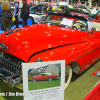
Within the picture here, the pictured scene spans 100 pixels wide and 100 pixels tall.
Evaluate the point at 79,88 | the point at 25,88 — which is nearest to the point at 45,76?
the point at 25,88

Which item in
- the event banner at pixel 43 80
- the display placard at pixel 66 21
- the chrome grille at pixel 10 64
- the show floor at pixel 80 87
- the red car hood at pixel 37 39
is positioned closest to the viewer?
the event banner at pixel 43 80

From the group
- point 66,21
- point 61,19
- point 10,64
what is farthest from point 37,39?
point 61,19

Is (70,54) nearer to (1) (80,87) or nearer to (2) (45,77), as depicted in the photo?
(1) (80,87)

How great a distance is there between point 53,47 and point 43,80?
1.32 m

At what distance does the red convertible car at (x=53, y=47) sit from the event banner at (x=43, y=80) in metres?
0.78

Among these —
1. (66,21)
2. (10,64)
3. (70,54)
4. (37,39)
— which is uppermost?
(66,21)

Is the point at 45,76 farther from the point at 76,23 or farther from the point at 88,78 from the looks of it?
the point at 76,23

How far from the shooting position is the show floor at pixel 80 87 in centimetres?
282

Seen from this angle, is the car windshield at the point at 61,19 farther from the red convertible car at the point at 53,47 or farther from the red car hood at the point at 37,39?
the red car hood at the point at 37,39

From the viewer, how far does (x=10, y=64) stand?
8.42ft

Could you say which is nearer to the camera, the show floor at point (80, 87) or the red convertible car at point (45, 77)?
the red convertible car at point (45, 77)

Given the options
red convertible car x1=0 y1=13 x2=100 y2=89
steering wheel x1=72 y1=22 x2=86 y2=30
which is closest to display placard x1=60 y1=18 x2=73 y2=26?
red convertible car x1=0 y1=13 x2=100 y2=89

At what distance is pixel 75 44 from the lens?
126 inches

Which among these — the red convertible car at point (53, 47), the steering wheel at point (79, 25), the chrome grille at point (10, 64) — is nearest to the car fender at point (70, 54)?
the red convertible car at point (53, 47)
